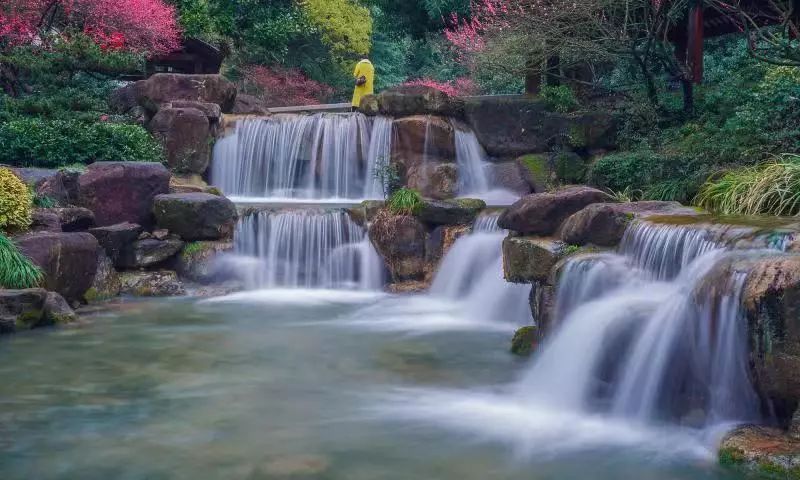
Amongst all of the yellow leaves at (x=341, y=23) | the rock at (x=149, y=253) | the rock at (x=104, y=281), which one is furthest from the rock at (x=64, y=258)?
the yellow leaves at (x=341, y=23)

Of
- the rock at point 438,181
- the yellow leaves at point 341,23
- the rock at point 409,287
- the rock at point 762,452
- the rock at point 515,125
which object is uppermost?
the yellow leaves at point 341,23

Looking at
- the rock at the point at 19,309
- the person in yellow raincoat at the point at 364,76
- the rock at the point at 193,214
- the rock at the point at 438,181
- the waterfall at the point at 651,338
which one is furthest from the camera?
the person in yellow raincoat at the point at 364,76

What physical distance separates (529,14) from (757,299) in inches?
485

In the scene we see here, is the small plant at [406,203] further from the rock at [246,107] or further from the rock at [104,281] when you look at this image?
the rock at [246,107]

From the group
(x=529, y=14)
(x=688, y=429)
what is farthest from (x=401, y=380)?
(x=529, y=14)

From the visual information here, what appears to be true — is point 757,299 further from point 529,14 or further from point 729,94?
point 529,14

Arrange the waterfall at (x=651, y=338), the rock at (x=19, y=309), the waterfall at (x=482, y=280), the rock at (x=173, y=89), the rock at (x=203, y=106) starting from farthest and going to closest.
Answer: the rock at (x=173, y=89)
the rock at (x=203, y=106)
the waterfall at (x=482, y=280)
the rock at (x=19, y=309)
the waterfall at (x=651, y=338)

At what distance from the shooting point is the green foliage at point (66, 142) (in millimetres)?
16531

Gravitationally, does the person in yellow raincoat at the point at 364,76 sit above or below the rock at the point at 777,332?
above

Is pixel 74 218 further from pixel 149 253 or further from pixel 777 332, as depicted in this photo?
pixel 777 332

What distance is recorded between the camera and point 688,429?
20.2ft

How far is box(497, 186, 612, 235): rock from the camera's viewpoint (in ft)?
32.4

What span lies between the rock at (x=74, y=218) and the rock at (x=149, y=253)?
822 millimetres

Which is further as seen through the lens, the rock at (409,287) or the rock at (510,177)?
the rock at (510,177)
